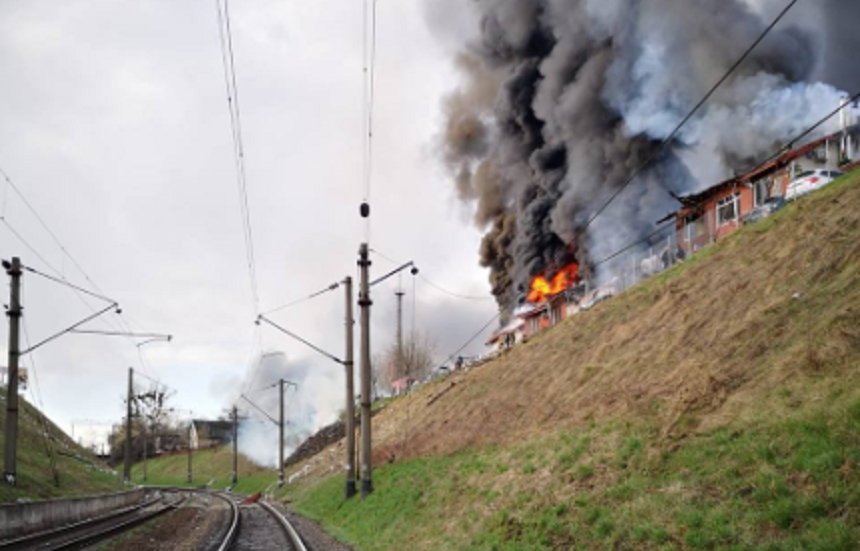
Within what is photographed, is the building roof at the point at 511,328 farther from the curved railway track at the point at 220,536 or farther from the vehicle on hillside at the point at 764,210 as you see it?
the curved railway track at the point at 220,536

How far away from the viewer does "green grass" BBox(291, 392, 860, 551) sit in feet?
34.9

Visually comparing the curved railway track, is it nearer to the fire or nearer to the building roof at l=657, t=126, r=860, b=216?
the fire

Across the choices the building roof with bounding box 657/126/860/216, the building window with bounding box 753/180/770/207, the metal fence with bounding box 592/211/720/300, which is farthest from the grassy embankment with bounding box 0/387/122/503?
the building window with bounding box 753/180/770/207

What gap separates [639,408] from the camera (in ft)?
62.5

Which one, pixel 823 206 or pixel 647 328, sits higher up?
pixel 823 206

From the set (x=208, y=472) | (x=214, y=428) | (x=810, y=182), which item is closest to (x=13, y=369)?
(x=810, y=182)

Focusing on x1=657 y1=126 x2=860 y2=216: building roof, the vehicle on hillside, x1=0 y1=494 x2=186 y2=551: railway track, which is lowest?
x1=0 y1=494 x2=186 y2=551: railway track

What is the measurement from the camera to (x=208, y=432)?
136000 mm

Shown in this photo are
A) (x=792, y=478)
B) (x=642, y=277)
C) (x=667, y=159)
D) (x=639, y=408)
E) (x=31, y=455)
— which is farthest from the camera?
(x=667, y=159)

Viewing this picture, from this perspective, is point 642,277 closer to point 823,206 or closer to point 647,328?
point 647,328

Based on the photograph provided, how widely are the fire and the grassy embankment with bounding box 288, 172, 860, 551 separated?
20793mm

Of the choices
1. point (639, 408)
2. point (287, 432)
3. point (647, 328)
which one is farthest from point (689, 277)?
point (287, 432)

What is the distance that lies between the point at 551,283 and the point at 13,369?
35.5 metres

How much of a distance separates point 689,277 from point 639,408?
→ 10148mm
